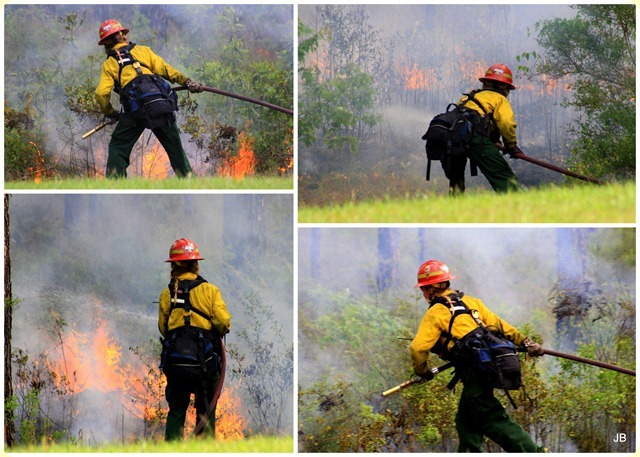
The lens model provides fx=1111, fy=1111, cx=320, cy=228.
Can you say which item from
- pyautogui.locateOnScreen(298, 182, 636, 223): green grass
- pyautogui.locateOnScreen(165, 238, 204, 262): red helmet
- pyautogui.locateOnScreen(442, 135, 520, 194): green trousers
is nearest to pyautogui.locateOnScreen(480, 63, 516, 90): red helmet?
pyautogui.locateOnScreen(442, 135, 520, 194): green trousers

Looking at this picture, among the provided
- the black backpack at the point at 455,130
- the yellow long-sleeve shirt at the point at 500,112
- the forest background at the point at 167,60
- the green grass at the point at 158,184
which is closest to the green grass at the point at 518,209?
the black backpack at the point at 455,130

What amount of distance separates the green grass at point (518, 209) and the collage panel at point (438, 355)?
2.37 ft

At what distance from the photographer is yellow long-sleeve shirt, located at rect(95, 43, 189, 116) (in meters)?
10.3

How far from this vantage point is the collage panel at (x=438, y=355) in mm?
10477

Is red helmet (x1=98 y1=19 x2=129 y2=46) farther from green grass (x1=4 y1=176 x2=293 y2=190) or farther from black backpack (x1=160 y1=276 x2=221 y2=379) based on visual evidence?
black backpack (x1=160 y1=276 x2=221 y2=379)

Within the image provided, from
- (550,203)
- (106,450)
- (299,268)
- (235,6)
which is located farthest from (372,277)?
(235,6)

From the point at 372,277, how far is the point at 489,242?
1.31 metres

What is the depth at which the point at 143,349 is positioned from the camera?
1236cm

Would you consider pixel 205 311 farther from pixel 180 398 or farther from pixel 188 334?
pixel 180 398

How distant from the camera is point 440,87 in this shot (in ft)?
47.0

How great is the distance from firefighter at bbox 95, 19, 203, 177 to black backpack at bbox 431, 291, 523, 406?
3.28 m

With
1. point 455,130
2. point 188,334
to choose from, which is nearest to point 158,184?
point 188,334

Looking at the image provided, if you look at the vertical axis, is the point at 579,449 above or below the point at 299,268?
below

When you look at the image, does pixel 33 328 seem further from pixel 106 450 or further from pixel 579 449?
pixel 579 449
